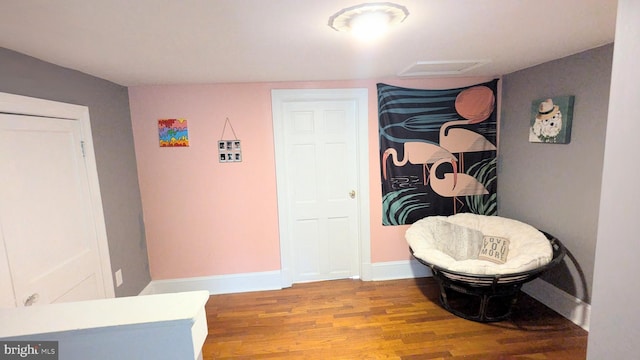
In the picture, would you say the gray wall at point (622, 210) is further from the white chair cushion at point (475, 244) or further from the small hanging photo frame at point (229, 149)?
the small hanging photo frame at point (229, 149)

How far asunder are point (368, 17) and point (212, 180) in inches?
86.9

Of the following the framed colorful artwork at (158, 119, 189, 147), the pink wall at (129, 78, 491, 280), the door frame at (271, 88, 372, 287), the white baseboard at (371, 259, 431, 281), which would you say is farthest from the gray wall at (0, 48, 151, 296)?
the white baseboard at (371, 259, 431, 281)

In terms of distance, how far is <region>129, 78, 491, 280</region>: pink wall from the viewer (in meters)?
2.80

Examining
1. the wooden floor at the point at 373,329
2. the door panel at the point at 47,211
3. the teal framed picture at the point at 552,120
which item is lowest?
the wooden floor at the point at 373,329

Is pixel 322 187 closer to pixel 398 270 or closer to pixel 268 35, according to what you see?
pixel 398 270

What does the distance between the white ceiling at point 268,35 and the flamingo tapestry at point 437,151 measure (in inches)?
24.7

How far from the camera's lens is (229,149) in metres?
2.88

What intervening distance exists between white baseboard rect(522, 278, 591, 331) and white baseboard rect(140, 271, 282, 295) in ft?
8.15

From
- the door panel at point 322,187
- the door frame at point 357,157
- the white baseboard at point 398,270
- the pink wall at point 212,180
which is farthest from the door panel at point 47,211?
the white baseboard at point 398,270

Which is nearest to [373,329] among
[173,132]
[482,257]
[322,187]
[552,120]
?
[482,257]

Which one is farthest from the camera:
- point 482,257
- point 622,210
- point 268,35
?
point 482,257

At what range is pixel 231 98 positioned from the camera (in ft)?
9.26

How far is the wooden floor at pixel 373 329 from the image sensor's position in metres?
A: 2.08

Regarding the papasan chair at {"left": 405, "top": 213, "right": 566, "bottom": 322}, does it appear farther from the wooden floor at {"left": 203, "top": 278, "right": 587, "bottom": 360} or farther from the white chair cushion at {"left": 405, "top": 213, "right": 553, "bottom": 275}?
the wooden floor at {"left": 203, "top": 278, "right": 587, "bottom": 360}
